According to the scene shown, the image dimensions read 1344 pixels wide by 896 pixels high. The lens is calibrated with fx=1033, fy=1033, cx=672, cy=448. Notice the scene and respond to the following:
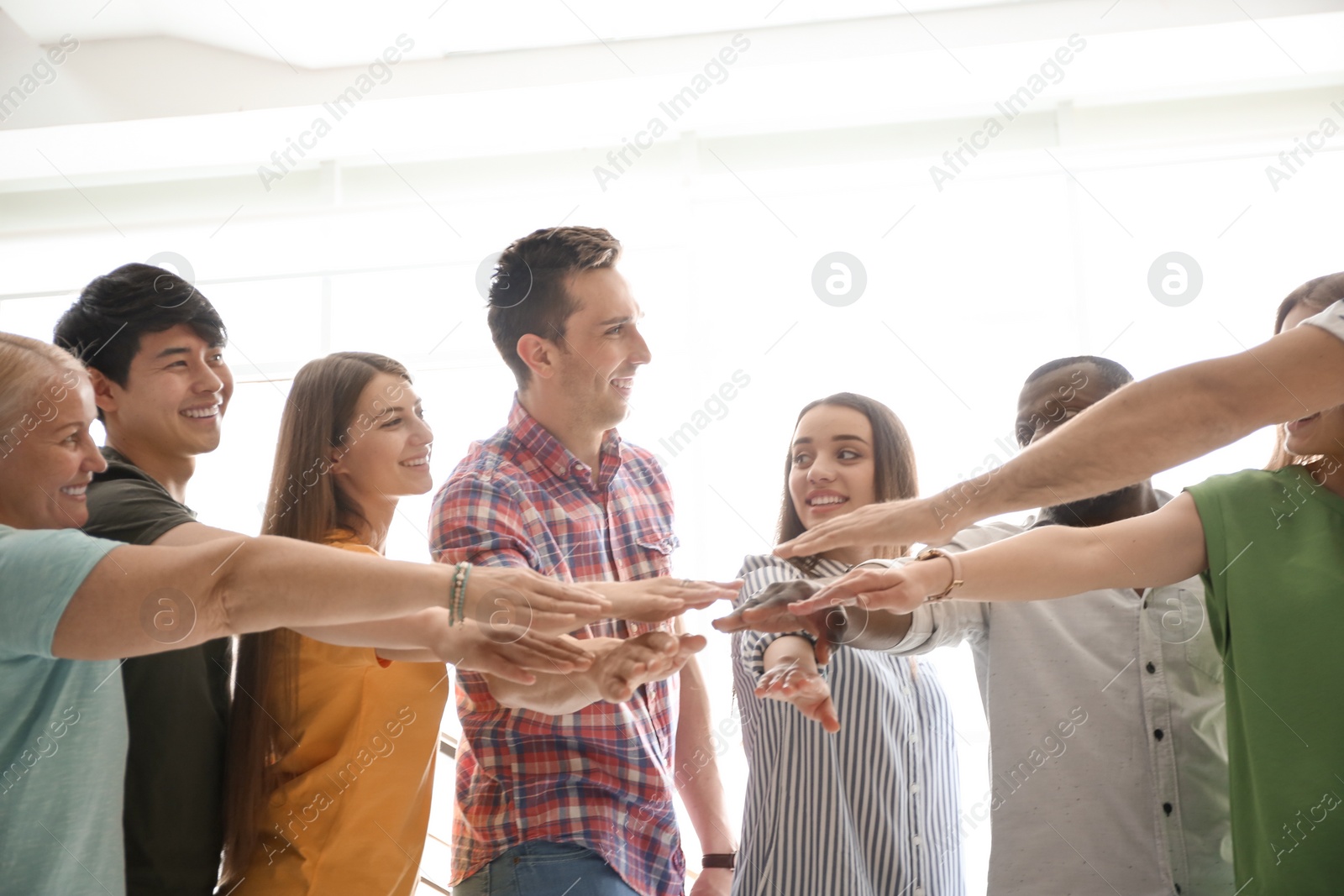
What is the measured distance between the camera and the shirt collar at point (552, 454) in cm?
173

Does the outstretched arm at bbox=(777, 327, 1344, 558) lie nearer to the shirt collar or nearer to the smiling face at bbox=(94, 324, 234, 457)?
the shirt collar

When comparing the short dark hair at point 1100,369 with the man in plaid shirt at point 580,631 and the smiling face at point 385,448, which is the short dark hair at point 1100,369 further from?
the smiling face at point 385,448

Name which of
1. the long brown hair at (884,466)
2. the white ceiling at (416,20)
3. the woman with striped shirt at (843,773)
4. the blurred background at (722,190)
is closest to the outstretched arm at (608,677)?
the woman with striped shirt at (843,773)

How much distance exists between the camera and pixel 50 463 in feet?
3.94

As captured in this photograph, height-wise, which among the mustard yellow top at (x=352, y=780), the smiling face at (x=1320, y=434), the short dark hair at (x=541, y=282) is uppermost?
the short dark hair at (x=541, y=282)

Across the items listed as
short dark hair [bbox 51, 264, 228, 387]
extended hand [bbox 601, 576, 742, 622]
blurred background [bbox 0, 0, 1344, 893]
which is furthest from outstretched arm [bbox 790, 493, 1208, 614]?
blurred background [bbox 0, 0, 1344, 893]

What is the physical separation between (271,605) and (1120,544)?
1034 mm

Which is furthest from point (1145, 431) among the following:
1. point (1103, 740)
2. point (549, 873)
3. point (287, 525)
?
point (287, 525)

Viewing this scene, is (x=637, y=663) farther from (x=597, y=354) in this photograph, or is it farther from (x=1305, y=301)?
(x=1305, y=301)

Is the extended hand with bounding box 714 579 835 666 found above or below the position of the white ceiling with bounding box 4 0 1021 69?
below

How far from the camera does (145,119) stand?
457 centimetres

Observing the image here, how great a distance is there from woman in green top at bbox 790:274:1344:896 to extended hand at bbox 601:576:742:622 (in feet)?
0.45

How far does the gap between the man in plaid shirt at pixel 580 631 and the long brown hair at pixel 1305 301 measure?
79 cm

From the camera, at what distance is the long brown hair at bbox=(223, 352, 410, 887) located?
1396 millimetres
